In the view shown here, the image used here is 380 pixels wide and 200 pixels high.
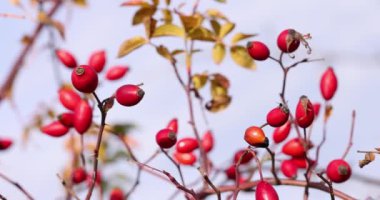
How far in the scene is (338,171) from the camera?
179cm

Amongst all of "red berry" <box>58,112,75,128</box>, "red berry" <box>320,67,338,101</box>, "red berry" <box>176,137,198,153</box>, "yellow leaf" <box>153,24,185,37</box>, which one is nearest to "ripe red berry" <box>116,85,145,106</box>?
"red berry" <box>176,137,198,153</box>

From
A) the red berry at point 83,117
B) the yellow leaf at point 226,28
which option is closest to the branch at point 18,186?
the red berry at point 83,117

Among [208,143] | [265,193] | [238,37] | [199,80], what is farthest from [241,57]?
[265,193]

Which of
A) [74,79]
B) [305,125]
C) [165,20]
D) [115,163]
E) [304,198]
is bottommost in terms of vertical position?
[115,163]

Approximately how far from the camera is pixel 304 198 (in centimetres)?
183

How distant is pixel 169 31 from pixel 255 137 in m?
1.18

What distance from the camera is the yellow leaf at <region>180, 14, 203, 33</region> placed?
2605 millimetres

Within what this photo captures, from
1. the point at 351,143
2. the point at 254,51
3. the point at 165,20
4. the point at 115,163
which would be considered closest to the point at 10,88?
the point at 165,20

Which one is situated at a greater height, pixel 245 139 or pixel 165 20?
pixel 165 20

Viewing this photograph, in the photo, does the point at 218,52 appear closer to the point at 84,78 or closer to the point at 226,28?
the point at 226,28

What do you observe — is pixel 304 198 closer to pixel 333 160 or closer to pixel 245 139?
pixel 333 160

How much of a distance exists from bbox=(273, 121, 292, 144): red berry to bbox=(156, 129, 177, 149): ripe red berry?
493 millimetres

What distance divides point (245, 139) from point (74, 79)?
1.63ft

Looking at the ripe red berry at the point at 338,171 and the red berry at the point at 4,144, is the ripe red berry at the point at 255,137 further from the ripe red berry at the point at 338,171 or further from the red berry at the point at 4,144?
the red berry at the point at 4,144
